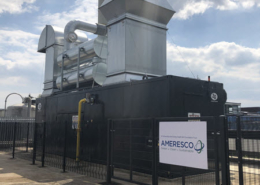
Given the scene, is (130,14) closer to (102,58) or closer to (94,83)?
(102,58)

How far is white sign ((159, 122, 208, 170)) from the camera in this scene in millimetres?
5715

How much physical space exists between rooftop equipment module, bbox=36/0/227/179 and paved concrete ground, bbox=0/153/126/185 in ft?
4.69

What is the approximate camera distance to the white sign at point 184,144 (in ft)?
18.7

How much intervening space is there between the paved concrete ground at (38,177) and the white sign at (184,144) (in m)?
2.52

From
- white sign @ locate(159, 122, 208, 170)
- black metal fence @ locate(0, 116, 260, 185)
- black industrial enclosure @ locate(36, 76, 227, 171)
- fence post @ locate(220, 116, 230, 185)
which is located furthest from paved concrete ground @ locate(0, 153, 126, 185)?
fence post @ locate(220, 116, 230, 185)

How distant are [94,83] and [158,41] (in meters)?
4.49

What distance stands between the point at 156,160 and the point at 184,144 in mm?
1174

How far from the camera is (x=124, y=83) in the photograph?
10.8 m

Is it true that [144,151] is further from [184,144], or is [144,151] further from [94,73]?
[94,73]

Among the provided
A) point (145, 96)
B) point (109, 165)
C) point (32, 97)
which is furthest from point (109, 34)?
point (32, 97)

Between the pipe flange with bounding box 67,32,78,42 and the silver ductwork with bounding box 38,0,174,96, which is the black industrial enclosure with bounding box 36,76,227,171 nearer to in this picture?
the silver ductwork with bounding box 38,0,174,96

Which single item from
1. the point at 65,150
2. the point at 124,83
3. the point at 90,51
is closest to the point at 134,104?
the point at 124,83

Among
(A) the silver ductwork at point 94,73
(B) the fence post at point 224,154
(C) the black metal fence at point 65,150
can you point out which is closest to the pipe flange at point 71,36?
(A) the silver ductwork at point 94,73

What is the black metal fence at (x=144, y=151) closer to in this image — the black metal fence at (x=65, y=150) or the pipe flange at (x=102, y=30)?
the black metal fence at (x=65, y=150)
